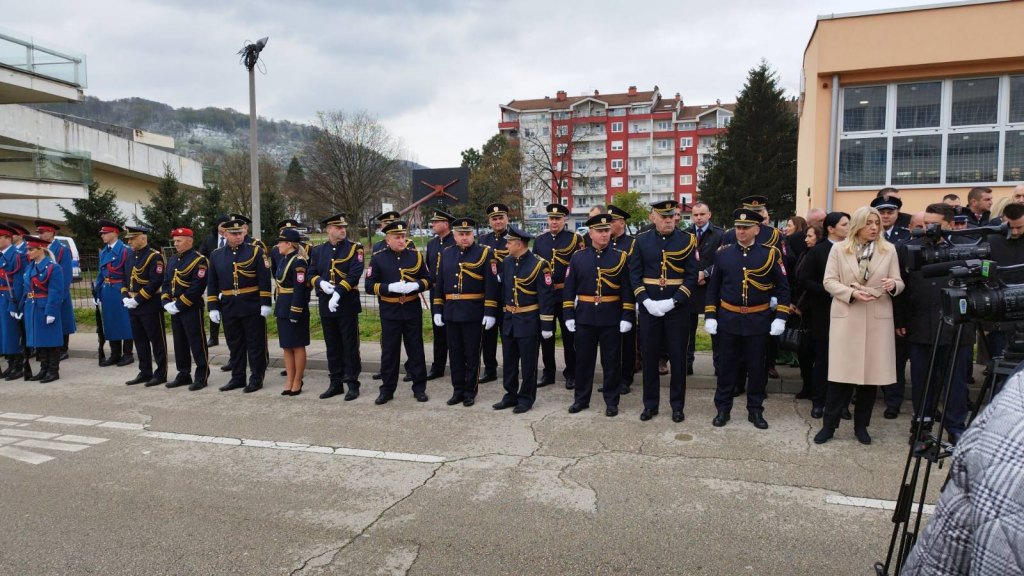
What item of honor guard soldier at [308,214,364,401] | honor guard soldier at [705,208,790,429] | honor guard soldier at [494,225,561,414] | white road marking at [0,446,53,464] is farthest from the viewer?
honor guard soldier at [308,214,364,401]

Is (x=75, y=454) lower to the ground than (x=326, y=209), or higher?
lower

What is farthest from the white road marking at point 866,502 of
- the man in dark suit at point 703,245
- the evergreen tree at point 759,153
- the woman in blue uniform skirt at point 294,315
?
the evergreen tree at point 759,153

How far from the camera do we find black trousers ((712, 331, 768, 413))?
6.18 m

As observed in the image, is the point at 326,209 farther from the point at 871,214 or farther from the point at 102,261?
the point at 871,214

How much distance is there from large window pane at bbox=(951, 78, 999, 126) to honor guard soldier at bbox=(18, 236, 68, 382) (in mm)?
15574

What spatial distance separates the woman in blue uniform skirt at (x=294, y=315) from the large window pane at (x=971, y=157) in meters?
12.0

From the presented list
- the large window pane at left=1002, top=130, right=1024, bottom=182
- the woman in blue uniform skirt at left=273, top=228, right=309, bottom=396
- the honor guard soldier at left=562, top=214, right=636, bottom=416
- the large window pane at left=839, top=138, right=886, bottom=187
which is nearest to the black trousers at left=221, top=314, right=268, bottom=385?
the woman in blue uniform skirt at left=273, top=228, right=309, bottom=396

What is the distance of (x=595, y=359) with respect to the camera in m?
6.87

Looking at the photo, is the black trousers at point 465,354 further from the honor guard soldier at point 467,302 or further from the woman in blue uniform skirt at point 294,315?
the woman in blue uniform skirt at point 294,315

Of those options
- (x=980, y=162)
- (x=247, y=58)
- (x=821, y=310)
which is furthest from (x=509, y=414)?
(x=247, y=58)

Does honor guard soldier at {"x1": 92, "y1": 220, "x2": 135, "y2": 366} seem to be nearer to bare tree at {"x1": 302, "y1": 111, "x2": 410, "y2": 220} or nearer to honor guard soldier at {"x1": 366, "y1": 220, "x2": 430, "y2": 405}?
honor guard soldier at {"x1": 366, "y1": 220, "x2": 430, "y2": 405}

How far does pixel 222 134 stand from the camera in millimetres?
178625

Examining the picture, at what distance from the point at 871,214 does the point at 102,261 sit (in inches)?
402

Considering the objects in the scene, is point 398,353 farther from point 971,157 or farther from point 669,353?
point 971,157
